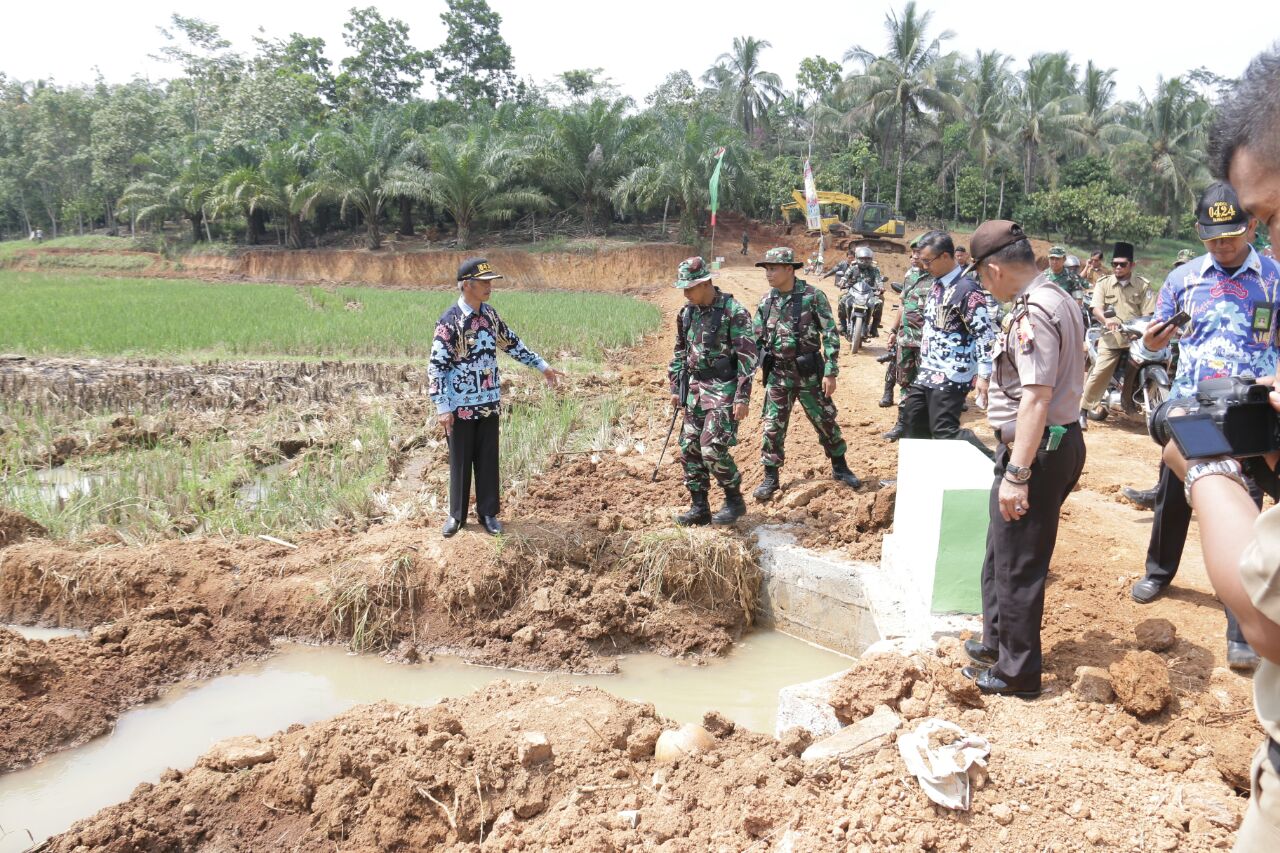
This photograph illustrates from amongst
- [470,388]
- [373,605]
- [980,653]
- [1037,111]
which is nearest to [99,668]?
[373,605]

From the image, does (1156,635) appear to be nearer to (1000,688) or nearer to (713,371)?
(1000,688)

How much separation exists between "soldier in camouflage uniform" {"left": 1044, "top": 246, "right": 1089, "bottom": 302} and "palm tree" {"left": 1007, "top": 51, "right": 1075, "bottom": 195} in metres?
27.8

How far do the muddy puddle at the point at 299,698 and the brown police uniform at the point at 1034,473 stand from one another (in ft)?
4.84

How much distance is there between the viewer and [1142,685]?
2771mm

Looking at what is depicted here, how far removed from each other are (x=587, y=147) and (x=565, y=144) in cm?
88

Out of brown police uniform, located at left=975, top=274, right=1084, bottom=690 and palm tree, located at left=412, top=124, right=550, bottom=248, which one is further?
palm tree, located at left=412, top=124, right=550, bottom=248

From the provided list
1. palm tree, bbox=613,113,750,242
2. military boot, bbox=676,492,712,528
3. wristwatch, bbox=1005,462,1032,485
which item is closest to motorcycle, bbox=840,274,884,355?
military boot, bbox=676,492,712,528

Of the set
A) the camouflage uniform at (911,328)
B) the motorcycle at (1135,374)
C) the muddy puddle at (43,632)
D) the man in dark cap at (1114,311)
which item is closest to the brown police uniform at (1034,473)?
the motorcycle at (1135,374)

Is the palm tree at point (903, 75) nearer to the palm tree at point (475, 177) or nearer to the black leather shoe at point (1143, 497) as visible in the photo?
the palm tree at point (475, 177)

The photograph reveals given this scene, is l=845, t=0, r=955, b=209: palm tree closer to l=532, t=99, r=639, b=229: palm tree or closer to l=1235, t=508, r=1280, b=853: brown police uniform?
l=532, t=99, r=639, b=229: palm tree

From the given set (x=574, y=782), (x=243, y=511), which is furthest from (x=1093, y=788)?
(x=243, y=511)

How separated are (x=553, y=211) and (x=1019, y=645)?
3185cm

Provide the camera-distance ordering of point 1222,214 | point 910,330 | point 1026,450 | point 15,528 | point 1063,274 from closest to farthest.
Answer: point 1026,450 < point 1222,214 < point 15,528 < point 910,330 < point 1063,274

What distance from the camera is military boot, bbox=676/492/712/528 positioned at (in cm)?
525
